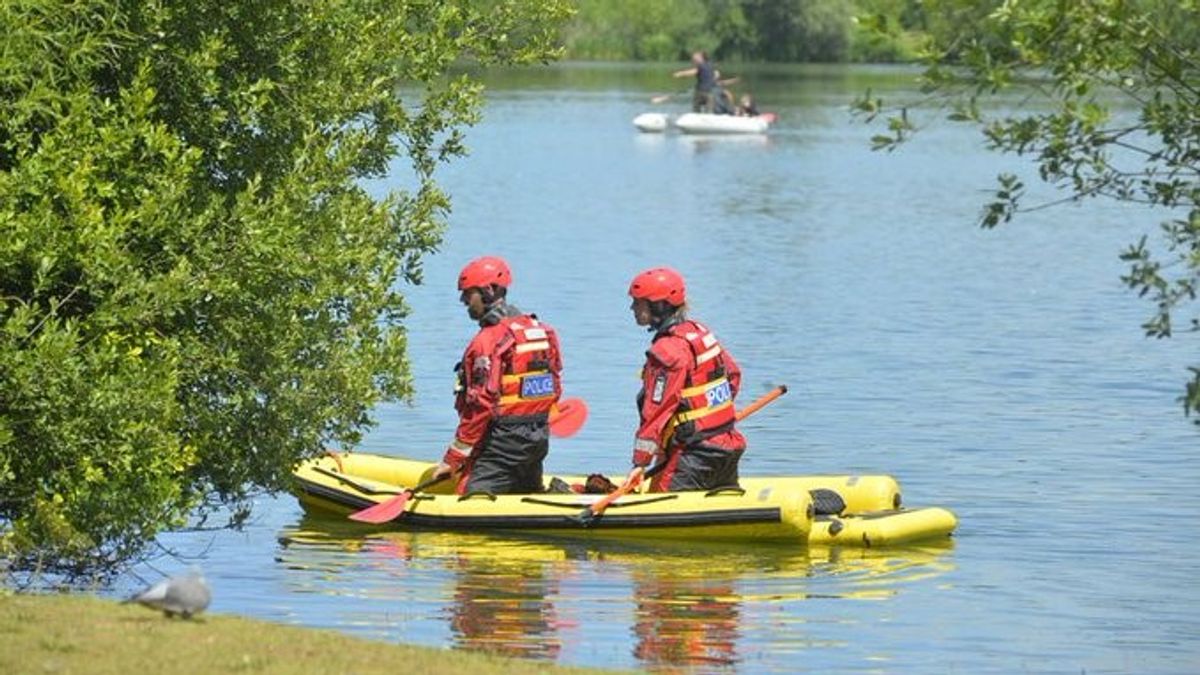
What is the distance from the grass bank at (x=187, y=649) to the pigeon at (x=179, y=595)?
0.34ft

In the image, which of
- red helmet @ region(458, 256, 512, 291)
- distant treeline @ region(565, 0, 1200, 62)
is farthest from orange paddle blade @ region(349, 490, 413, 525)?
distant treeline @ region(565, 0, 1200, 62)

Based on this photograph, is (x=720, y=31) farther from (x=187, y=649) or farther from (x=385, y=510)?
(x=187, y=649)

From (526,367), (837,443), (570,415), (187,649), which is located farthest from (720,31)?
(187,649)

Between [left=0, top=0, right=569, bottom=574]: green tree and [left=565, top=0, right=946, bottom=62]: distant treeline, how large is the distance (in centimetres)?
8112

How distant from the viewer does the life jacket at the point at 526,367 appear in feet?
50.7

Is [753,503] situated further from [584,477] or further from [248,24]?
[248,24]

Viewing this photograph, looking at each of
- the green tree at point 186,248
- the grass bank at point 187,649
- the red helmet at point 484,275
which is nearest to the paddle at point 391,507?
the red helmet at point 484,275

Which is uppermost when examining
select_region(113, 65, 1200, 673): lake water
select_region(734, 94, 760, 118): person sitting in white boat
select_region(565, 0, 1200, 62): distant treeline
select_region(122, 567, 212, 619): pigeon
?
select_region(122, 567, 212, 619): pigeon

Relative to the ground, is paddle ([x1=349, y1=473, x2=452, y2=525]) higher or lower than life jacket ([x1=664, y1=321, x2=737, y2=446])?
lower

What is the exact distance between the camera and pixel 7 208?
11695 millimetres

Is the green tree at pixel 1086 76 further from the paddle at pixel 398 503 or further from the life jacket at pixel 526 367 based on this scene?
the paddle at pixel 398 503

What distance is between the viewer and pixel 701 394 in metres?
15.2

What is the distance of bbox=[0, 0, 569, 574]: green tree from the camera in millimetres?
11781

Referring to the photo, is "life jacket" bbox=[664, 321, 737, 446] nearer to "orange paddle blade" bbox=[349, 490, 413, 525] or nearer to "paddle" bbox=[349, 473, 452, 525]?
"paddle" bbox=[349, 473, 452, 525]
